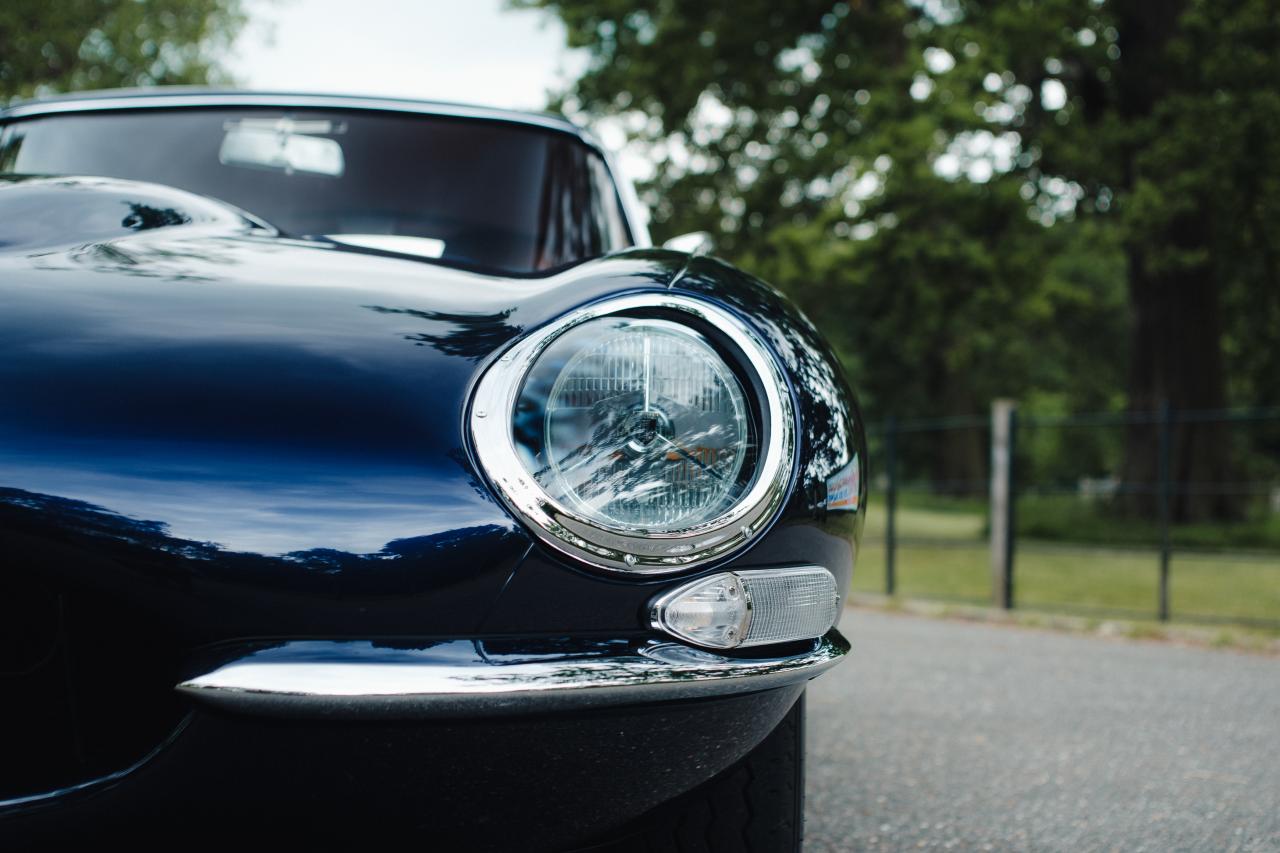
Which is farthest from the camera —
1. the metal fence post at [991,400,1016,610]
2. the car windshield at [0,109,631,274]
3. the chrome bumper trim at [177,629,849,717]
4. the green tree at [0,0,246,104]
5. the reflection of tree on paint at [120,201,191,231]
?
the green tree at [0,0,246,104]

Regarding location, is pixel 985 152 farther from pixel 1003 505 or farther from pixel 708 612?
pixel 708 612

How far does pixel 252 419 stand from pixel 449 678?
0.34 metres

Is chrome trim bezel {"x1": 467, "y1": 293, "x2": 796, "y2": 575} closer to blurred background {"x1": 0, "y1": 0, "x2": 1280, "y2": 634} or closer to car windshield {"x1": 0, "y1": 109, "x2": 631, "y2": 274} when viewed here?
car windshield {"x1": 0, "y1": 109, "x2": 631, "y2": 274}

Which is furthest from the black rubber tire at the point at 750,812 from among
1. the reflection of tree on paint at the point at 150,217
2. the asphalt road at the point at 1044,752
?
the reflection of tree on paint at the point at 150,217

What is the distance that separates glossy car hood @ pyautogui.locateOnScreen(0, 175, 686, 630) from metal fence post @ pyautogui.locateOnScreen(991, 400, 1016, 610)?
655 centimetres

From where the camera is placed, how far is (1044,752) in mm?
3096

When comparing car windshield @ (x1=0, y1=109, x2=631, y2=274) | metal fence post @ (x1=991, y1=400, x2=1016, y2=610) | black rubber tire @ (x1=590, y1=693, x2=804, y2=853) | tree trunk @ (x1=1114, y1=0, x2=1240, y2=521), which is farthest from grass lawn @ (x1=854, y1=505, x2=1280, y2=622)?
black rubber tire @ (x1=590, y1=693, x2=804, y2=853)

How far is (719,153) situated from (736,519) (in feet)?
45.9

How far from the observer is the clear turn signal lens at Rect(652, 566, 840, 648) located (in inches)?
45.8

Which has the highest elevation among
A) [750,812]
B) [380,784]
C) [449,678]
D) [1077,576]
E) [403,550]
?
[403,550]

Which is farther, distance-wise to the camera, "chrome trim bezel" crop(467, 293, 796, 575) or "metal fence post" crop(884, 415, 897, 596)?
"metal fence post" crop(884, 415, 897, 596)

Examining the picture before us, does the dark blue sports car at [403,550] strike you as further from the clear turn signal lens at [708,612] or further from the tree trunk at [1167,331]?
the tree trunk at [1167,331]

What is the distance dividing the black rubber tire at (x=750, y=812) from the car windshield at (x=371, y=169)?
1116mm

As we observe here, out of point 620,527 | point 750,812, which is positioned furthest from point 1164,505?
point 620,527
